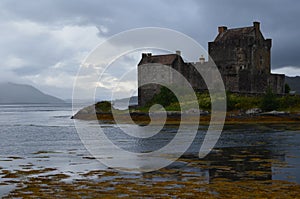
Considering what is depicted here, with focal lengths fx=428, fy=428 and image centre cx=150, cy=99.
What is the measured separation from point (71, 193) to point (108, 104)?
58554mm

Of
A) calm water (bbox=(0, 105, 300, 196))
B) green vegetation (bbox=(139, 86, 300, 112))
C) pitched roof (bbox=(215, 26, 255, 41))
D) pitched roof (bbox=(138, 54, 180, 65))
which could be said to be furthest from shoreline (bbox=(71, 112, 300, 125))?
calm water (bbox=(0, 105, 300, 196))

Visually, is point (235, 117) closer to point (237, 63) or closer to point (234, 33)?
point (237, 63)

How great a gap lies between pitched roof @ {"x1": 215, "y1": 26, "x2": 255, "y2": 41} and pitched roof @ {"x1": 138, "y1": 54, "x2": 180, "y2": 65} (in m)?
7.62

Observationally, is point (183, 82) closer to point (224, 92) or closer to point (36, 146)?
point (224, 92)

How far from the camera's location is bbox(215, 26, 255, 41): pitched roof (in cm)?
6361

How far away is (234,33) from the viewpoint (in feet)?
213

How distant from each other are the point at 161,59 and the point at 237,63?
11.8m

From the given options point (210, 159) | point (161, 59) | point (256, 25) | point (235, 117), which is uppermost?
point (256, 25)

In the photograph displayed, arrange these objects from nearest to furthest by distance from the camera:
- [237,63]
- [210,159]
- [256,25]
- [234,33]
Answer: [210,159], [237,63], [256,25], [234,33]

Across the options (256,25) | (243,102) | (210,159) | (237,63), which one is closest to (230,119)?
(243,102)

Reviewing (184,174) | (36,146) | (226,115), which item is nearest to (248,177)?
(184,174)

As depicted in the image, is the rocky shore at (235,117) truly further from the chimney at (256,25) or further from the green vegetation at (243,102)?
the chimney at (256,25)

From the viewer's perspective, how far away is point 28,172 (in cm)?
1675

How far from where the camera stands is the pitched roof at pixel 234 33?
63609 mm
